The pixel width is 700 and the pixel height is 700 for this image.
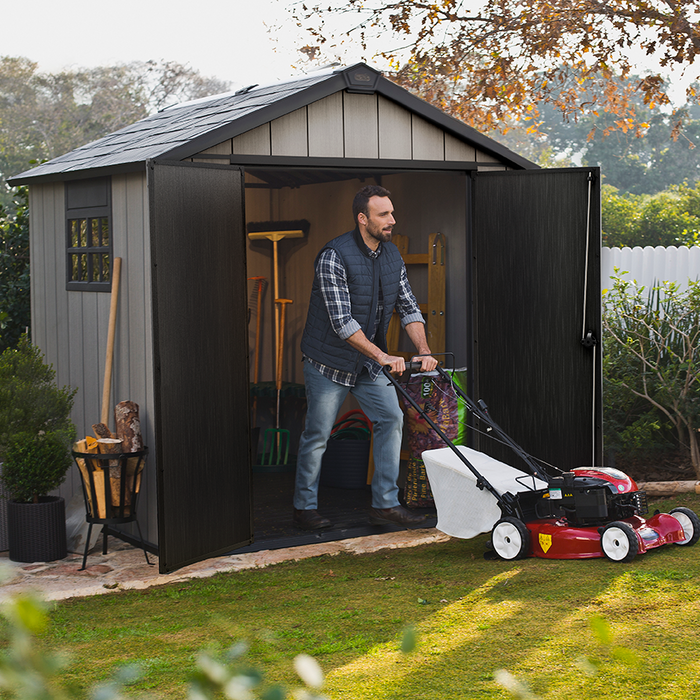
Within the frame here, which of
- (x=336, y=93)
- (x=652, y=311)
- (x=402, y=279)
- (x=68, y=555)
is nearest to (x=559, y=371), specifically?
(x=402, y=279)

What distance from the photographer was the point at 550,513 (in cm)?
524

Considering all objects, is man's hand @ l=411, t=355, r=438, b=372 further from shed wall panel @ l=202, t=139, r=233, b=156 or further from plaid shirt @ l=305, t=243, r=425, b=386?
shed wall panel @ l=202, t=139, r=233, b=156

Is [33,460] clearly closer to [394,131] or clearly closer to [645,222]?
[394,131]

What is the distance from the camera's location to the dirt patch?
763 centimetres

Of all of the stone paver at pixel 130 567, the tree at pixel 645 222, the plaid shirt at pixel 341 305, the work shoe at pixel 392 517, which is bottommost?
the stone paver at pixel 130 567

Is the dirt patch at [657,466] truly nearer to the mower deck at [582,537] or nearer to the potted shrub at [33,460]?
the mower deck at [582,537]

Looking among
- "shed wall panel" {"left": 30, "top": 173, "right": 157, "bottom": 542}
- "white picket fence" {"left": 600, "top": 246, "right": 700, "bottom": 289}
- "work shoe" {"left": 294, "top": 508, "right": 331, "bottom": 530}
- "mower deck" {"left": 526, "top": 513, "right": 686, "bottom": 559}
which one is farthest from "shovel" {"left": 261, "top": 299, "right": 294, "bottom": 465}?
"mower deck" {"left": 526, "top": 513, "right": 686, "bottom": 559}

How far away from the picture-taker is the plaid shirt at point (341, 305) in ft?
19.1

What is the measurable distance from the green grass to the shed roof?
246 centimetres

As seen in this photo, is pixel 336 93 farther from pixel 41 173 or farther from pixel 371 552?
pixel 371 552

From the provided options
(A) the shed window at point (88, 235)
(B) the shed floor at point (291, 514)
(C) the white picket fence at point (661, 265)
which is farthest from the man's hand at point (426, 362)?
(C) the white picket fence at point (661, 265)

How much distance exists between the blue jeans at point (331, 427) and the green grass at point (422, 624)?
66cm

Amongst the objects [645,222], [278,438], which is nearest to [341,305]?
[278,438]

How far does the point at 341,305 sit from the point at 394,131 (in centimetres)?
131
